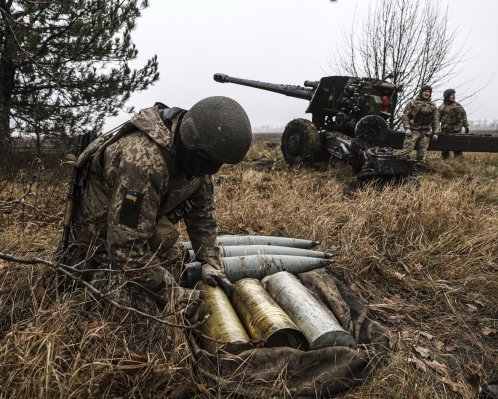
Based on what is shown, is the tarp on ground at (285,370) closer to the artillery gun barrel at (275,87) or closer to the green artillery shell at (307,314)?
the green artillery shell at (307,314)

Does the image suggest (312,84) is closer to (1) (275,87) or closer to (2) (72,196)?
(1) (275,87)

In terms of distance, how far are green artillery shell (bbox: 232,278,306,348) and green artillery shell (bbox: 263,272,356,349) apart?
0.09 meters

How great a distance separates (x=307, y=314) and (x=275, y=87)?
8232 mm

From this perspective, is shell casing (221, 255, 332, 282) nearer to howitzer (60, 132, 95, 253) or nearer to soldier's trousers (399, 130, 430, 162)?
howitzer (60, 132, 95, 253)

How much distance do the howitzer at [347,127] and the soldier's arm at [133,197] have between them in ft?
17.2

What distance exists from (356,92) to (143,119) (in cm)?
672

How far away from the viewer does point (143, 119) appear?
96.0 inches

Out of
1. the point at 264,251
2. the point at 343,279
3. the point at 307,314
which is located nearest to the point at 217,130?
the point at 307,314

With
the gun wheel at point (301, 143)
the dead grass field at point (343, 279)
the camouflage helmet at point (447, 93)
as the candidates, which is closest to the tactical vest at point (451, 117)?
the camouflage helmet at point (447, 93)

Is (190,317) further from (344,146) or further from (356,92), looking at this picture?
(356,92)

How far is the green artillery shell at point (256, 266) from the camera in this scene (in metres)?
3.01

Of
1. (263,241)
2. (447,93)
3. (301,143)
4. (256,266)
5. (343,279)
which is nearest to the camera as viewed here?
(256,266)

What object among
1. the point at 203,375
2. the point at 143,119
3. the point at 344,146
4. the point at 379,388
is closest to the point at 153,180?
the point at 143,119

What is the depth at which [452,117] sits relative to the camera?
445 inches
